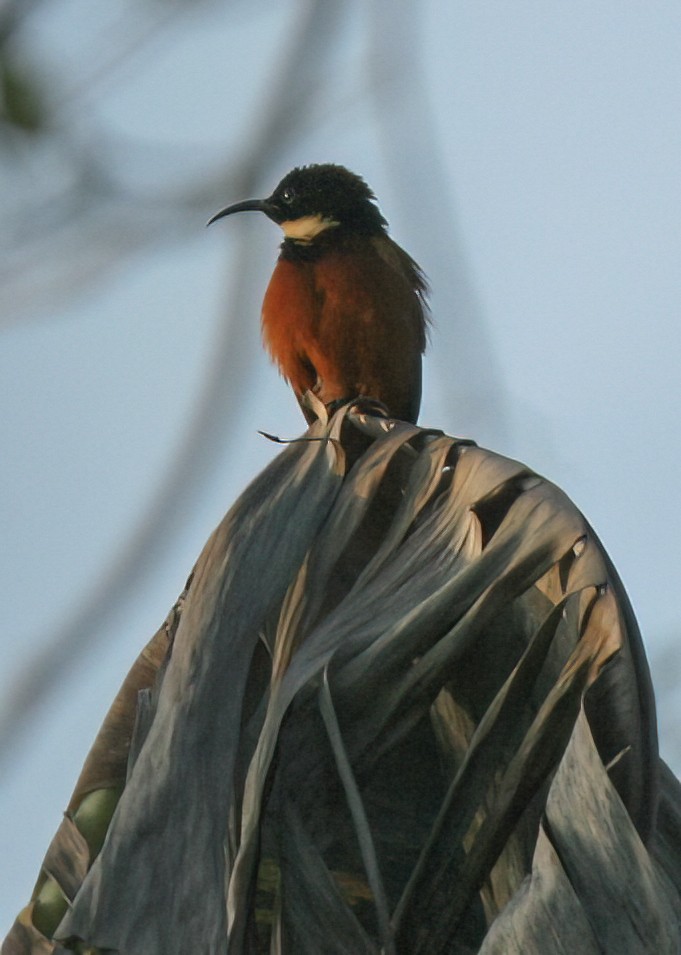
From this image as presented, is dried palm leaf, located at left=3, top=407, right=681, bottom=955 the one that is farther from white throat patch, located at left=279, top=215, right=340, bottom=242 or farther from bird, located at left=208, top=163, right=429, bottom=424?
white throat patch, located at left=279, top=215, right=340, bottom=242

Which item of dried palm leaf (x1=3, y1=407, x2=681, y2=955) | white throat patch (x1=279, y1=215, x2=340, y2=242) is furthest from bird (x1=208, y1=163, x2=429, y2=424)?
dried palm leaf (x1=3, y1=407, x2=681, y2=955)

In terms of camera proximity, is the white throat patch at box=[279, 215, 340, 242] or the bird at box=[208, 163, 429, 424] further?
the white throat patch at box=[279, 215, 340, 242]

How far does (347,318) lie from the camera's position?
189 inches

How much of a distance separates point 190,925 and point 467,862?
35 cm

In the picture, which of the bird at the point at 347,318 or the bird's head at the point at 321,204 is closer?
the bird at the point at 347,318

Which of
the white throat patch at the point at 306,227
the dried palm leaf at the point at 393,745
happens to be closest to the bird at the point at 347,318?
the white throat patch at the point at 306,227

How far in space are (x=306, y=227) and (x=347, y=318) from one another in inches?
30.4

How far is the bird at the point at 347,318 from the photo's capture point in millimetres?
4781

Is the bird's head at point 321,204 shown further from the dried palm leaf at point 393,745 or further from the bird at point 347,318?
the dried palm leaf at point 393,745

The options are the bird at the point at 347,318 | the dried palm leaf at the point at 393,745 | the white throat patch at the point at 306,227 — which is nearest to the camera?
the dried palm leaf at the point at 393,745

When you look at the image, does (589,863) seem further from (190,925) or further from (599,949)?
(190,925)

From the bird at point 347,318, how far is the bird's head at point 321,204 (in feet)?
0.16

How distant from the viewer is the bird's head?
17.7ft

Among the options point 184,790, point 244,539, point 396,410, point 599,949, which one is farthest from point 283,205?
point 599,949
